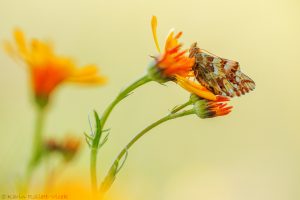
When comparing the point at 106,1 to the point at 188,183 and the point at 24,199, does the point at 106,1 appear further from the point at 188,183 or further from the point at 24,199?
the point at 24,199

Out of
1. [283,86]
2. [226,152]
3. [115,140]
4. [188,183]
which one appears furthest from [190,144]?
[283,86]

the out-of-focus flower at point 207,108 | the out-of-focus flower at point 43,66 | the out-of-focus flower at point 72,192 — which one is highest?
the out-of-focus flower at point 43,66

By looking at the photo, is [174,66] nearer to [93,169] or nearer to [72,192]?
[93,169]

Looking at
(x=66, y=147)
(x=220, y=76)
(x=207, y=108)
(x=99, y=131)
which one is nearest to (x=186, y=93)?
(x=220, y=76)

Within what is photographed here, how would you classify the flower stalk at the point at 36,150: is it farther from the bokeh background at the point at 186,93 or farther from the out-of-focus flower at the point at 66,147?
the bokeh background at the point at 186,93

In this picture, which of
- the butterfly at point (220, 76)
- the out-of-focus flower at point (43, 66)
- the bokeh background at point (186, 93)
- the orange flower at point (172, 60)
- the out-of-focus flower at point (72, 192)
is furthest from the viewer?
the bokeh background at point (186, 93)

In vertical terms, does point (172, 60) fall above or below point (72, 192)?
above

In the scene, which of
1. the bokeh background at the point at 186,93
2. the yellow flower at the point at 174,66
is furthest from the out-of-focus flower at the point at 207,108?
the bokeh background at the point at 186,93

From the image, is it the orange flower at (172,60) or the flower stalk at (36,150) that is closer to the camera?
the flower stalk at (36,150)
